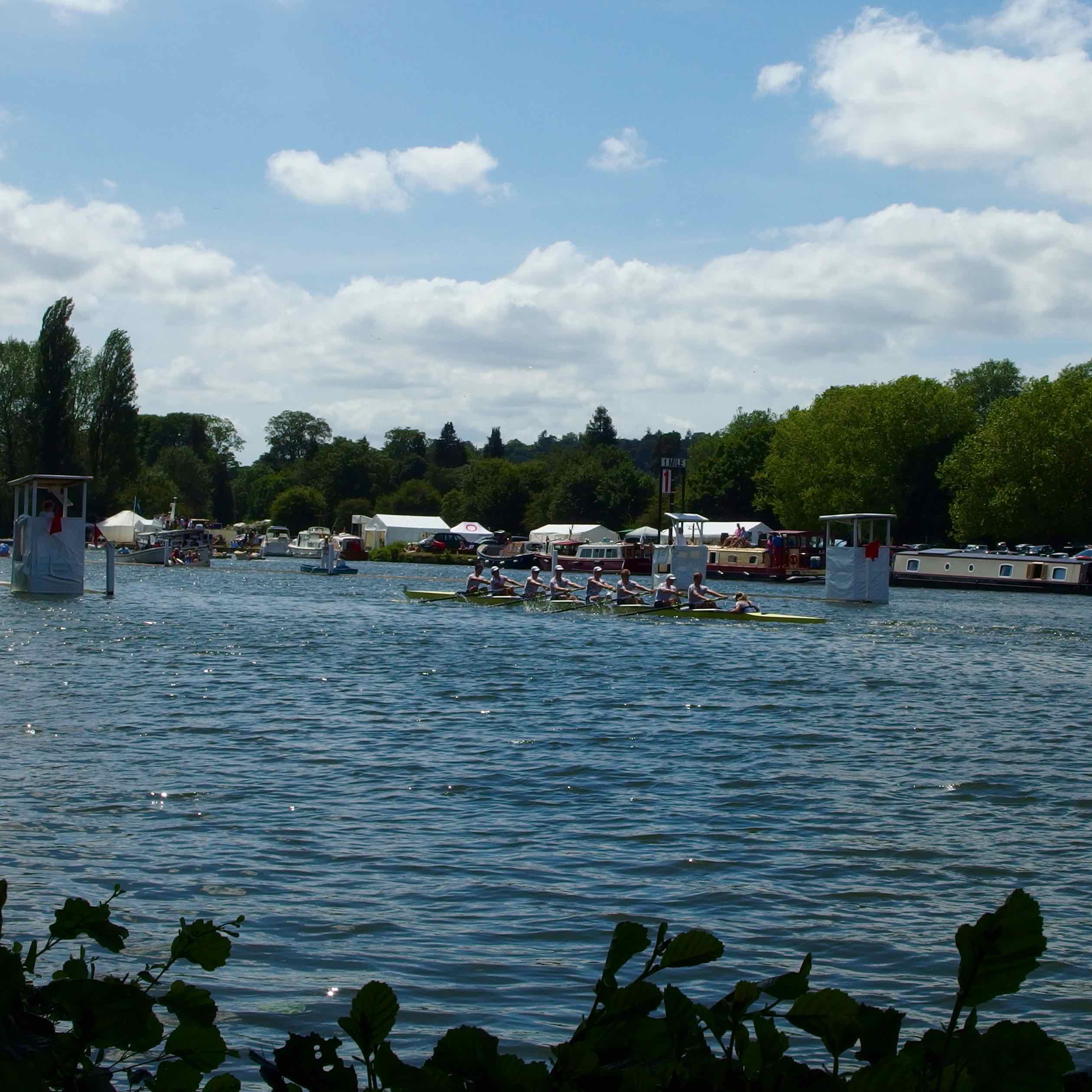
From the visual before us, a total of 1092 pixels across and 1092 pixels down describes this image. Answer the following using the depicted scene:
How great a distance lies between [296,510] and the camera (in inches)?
5773

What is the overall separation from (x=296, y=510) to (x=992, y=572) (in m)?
92.5

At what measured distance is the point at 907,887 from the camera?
10.3m

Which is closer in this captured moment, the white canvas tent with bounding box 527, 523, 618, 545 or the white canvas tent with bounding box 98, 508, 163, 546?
the white canvas tent with bounding box 98, 508, 163, 546

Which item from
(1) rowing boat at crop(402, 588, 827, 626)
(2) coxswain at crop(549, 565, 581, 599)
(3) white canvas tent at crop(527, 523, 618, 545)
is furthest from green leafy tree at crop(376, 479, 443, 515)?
(2) coxswain at crop(549, 565, 581, 599)

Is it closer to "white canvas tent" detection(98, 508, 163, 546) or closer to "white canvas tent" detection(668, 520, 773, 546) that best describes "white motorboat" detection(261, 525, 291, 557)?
"white canvas tent" detection(98, 508, 163, 546)

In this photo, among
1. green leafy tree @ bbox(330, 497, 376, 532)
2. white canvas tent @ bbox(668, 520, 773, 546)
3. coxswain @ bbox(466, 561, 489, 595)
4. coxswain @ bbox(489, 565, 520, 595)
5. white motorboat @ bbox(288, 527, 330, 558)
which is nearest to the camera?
coxswain @ bbox(489, 565, 520, 595)

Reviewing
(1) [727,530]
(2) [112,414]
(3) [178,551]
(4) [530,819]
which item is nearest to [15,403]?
(2) [112,414]

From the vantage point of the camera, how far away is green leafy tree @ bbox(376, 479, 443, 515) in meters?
147

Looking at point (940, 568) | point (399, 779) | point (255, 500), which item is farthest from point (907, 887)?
point (255, 500)

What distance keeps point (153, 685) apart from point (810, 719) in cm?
1105

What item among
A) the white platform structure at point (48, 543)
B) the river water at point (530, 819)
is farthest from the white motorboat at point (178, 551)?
the river water at point (530, 819)

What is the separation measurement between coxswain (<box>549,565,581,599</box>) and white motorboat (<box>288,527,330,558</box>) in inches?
2253

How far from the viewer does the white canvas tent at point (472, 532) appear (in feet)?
365

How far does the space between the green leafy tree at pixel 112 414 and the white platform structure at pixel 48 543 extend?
5163cm
